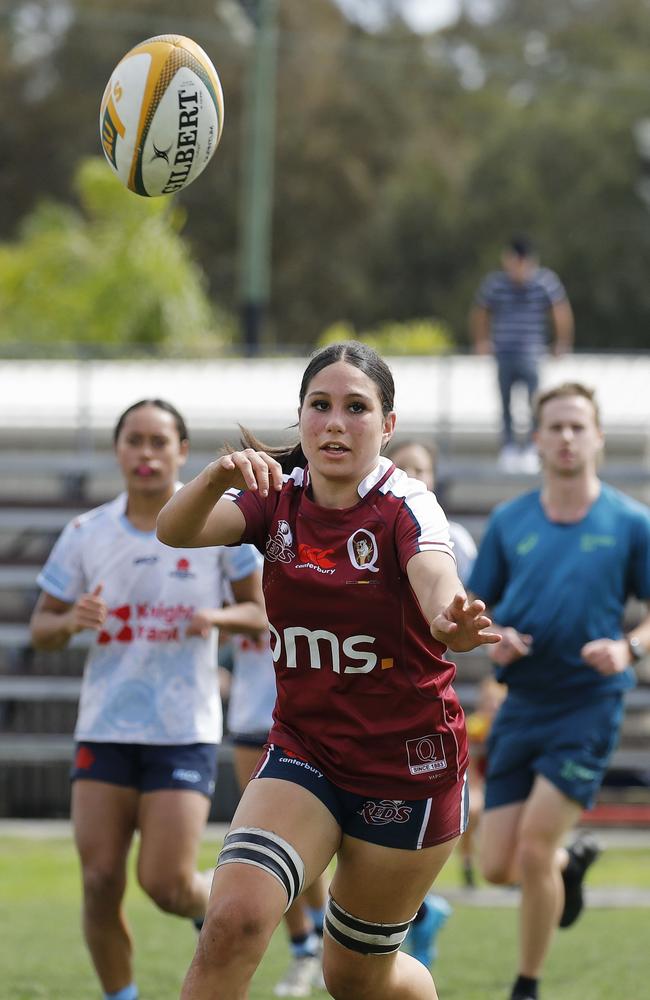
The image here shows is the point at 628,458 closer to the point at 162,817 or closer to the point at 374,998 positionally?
the point at 162,817

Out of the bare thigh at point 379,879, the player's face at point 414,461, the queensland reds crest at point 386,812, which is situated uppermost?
the player's face at point 414,461

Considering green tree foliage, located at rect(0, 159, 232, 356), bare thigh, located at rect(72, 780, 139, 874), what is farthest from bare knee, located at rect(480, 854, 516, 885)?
green tree foliage, located at rect(0, 159, 232, 356)

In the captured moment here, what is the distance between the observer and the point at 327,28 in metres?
46.1

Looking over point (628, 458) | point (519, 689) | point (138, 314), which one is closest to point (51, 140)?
point (138, 314)

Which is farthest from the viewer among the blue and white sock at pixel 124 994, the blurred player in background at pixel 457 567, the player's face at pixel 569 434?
the blurred player in background at pixel 457 567

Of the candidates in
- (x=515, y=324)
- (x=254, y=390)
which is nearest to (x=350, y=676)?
(x=515, y=324)

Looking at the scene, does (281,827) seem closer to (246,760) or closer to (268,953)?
(246,760)

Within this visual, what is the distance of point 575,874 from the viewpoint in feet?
23.8

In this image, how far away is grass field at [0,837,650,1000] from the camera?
7.08 m

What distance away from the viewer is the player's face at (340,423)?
4457 mm

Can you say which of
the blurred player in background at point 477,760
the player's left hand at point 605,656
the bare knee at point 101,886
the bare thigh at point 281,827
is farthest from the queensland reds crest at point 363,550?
the blurred player in background at point 477,760

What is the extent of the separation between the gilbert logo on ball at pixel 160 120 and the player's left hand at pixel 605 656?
2.36m

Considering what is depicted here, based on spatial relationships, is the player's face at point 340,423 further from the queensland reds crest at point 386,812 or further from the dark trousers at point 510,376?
the dark trousers at point 510,376

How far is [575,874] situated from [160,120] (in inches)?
148
